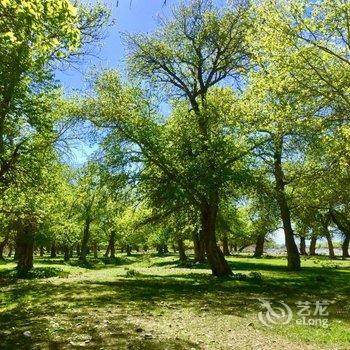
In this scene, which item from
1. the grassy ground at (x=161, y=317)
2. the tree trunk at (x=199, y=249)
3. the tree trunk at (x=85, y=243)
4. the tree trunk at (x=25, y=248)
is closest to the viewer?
the grassy ground at (x=161, y=317)

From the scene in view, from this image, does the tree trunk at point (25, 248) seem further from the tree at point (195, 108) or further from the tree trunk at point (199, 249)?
the tree trunk at point (199, 249)

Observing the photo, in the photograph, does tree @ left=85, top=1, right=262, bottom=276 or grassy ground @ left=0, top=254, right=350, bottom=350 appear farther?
tree @ left=85, top=1, right=262, bottom=276

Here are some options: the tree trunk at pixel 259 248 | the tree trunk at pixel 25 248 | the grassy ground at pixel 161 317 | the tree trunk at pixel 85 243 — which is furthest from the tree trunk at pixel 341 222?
the tree trunk at pixel 85 243

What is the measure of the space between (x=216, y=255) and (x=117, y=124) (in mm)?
11169

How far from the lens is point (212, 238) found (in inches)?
1189

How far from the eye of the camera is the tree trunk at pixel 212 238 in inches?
1192

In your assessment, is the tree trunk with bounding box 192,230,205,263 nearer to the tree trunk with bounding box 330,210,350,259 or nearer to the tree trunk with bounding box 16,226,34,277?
the tree trunk with bounding box 330,210,350,259

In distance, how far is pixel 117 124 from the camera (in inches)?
1147

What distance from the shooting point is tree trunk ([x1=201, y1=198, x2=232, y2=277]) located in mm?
30266

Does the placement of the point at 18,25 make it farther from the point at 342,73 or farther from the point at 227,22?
the point at 227,22

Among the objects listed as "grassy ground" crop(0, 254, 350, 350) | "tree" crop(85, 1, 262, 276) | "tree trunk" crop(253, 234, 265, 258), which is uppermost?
"tree" crop(85, 1, 262, 276)

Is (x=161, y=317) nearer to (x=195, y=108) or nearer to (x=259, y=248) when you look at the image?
(x=195, y=108)

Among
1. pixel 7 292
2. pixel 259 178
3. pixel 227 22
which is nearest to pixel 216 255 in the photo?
pixel 259 178

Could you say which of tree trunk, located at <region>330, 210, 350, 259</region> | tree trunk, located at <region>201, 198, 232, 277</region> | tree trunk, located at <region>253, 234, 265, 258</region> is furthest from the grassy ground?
tree trunk, located at <region>253, 234, 265, 258</region>
